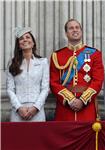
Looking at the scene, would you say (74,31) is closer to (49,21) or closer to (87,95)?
(87,95)

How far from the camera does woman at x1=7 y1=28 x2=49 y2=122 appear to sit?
16.0 feet

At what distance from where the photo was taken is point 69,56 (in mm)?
5156

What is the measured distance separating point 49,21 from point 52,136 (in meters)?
1.57

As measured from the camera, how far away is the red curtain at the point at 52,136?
15.0 feet

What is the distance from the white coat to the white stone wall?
82cm

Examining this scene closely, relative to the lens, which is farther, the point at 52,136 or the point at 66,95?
the point at 66,95

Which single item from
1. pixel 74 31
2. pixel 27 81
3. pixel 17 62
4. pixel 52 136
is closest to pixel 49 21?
pixel 74 31

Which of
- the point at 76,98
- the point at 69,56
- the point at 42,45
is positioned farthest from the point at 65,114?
the point at 42,45

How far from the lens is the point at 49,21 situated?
586cm

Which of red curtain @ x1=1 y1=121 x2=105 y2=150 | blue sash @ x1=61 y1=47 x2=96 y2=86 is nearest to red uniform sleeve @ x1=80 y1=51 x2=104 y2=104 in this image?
blue sash @ x1=61 y1=47 x2=96 y2=86

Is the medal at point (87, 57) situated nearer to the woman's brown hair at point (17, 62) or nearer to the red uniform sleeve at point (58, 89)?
the red uniform sleeve at point (58, 89)

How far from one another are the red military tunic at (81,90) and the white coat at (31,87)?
0.09 meters

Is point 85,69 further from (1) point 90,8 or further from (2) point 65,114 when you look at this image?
(1) point 90,8

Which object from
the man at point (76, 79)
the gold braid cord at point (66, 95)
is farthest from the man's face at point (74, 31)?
the gold braid cord at point (66, 95)
